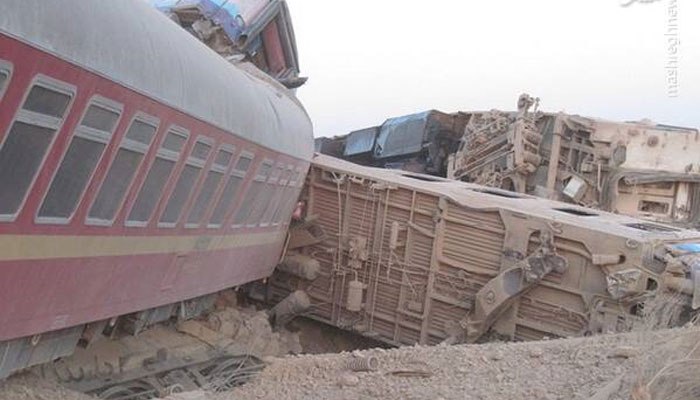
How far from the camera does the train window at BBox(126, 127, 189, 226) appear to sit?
6.98 metres

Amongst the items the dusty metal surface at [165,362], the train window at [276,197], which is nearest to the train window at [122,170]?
the dusty metal surface at [165,362]

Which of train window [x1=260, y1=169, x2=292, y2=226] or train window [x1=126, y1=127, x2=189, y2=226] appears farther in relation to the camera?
train window [x1=260, y1=169, x2=292, y2=226]

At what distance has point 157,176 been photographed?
7172 mm

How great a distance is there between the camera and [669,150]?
1836 centimetres

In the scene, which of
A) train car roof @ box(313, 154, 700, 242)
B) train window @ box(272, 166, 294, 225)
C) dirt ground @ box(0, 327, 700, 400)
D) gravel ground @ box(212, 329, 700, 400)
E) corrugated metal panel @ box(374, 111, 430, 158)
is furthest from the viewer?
corrugated metal panel @ box(374, 111, 430, 158)

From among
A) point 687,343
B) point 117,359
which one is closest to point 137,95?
point 117,359

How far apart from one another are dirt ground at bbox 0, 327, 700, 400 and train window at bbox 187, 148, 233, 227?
1785 millimetres

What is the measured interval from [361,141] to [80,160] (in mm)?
20350

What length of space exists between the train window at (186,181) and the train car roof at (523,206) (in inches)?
258

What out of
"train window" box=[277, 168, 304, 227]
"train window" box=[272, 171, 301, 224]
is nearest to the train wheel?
"train window" box=[272, 171, 301, 224]

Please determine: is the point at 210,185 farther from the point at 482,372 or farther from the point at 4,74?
the point at 4,74

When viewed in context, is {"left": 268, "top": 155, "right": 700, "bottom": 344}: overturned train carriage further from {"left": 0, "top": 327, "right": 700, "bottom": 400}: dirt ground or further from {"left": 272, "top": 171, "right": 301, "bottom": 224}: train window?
{"left": 0, "top": 327, "right": 700, "bottom": 400}: dirt ground

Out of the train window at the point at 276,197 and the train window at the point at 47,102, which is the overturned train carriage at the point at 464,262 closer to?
the train window at the point at 276,197

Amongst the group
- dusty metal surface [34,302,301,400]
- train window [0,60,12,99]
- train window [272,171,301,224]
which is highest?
train window [272,171,301,224]
